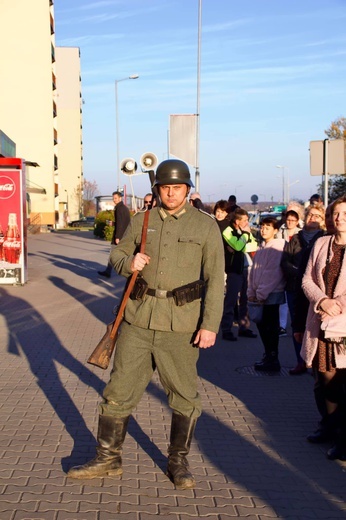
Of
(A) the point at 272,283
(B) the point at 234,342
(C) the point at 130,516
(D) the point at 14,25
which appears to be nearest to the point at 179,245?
(C) the point at 130,516

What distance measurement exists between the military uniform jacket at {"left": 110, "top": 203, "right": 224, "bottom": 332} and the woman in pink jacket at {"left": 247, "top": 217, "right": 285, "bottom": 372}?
3.55 metres

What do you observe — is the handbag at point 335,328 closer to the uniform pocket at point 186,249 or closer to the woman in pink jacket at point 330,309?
the woman in pink jacket at point 330,309

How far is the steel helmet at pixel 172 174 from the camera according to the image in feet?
15.3

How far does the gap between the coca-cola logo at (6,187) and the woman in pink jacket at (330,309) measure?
35.9 ft

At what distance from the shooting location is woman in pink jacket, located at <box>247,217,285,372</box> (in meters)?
8.23

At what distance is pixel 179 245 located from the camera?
468cm

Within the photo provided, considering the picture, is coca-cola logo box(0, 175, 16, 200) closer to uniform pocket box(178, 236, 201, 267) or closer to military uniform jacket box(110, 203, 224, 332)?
military uniform jacket box(110, 203, 224, 332)

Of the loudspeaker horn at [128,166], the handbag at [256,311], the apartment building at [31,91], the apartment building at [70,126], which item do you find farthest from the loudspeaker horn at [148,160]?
the apartment building at [70,126]

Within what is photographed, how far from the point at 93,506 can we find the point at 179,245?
5.38 ft

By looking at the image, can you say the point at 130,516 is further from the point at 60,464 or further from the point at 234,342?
the point at 234,342

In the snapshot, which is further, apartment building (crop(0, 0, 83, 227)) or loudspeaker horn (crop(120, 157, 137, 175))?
apartment building (crop(0, 0, 83, 227))

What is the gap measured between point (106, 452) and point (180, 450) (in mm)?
479

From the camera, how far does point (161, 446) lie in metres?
5.55

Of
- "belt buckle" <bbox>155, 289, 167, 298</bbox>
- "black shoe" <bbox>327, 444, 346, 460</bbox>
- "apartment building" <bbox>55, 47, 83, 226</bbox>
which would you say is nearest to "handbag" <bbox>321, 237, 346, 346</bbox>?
"black shoe" <bbox>327, 444, 346, 460</bbox>
